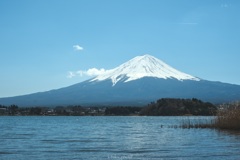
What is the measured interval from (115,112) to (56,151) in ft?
382

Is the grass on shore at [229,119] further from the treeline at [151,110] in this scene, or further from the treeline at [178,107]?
the treeline at [178,107]

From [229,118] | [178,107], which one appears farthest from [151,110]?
[229,118]

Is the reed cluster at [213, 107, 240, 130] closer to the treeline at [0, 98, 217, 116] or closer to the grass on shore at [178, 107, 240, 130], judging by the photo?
the grass on shore at [178, 107, 240, 130]

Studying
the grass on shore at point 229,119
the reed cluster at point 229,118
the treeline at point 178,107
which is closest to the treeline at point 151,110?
the treeline at point 178,107

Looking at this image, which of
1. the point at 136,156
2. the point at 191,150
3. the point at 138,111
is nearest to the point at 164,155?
the point at 136,156

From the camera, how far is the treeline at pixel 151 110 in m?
115

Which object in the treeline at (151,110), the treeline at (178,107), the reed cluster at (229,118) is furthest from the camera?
the treeline at (151,110)

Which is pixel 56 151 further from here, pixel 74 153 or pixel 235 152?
pixel 235 152

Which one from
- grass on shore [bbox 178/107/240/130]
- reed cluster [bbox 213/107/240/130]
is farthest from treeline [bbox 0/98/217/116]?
reed cluster [bbox 213/107/240/130]

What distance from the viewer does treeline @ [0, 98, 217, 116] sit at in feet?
376

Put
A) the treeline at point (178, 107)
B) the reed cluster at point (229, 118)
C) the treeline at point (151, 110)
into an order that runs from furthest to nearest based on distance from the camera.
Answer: the treeline at point (151, 110) → the treeline at point (178, 107) → the reed cluster at point (229, 118)

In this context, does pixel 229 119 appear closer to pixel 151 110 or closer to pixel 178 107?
pixel 178 107

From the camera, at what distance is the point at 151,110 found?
418 ft

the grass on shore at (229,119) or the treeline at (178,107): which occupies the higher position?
the treeline at (178,107)
